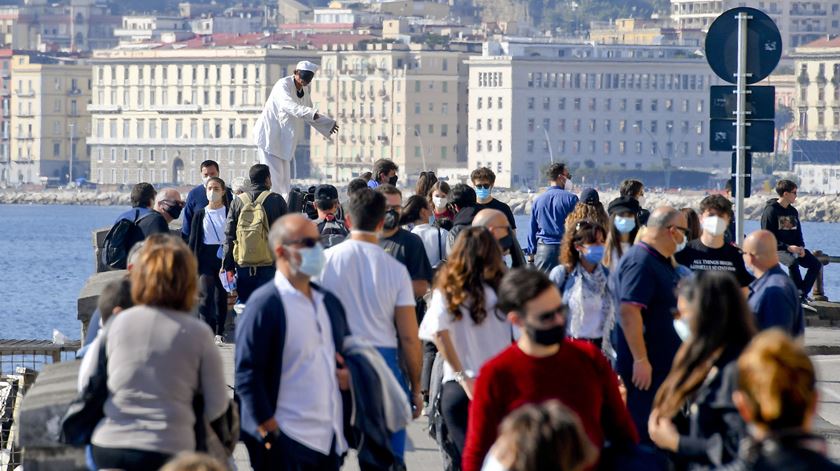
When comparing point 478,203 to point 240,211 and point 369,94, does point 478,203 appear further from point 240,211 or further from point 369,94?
point 369,94

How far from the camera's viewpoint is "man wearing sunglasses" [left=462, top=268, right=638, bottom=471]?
19.9 ft

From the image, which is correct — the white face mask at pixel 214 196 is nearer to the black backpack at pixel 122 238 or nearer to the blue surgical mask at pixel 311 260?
the black backpack at pixel 122 238

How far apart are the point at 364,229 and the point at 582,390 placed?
1658 mm

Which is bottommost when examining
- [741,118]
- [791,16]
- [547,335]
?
[547,335]

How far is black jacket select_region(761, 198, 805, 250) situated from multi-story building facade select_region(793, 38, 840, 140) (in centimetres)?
13672

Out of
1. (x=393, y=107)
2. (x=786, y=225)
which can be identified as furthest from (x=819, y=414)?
(x=393, y=107)

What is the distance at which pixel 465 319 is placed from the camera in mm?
7328

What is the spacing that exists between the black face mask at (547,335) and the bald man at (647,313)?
1.84m

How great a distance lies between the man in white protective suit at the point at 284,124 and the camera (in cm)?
1348

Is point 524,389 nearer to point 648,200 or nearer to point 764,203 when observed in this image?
point 764,203

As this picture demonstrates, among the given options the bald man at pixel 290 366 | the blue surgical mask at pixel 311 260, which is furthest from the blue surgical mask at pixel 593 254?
the blue surgical mask at pixel 311 260

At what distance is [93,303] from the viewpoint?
10391mm

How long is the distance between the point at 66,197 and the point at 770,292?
15769 centimetres

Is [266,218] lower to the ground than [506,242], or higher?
A: higher
